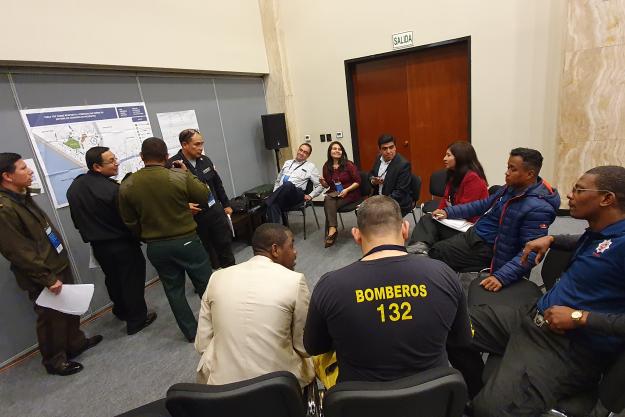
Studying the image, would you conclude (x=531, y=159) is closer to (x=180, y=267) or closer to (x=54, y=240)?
(x=180, y=267)

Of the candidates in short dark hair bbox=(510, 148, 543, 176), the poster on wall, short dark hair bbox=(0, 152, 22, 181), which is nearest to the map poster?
the poster on wall

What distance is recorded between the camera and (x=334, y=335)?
43.7 inches

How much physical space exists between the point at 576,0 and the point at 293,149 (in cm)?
383

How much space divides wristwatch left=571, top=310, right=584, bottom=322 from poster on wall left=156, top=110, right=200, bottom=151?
3.72 metres

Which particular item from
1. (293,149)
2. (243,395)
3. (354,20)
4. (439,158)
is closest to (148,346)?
(243,395)

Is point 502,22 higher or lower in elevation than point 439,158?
higher

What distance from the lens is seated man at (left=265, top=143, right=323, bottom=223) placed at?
13.5 ft

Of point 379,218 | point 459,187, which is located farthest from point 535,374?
point 459,187

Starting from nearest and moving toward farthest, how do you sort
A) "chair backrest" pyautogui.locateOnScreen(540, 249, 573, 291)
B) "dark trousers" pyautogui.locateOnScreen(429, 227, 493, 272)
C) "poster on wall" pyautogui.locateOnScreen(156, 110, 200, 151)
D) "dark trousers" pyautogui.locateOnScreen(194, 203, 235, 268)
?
"chair backrest" pyautogui.locateOnScreen(540, 249, 573, 291), "dark trousers" pyautogui.locateOnScreen(429, 227, 493, 272), "dark trousers" pyautogui.locateOnScreen(194, 203, 235, 268), "poster on wall" pyautogui.locateOnScreen(156, 110, 200, 151)

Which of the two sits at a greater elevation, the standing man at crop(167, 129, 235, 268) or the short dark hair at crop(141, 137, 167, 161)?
the short dark hair at crop(141, 137, 167, 161)

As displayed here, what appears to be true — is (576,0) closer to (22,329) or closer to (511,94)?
(511,94)

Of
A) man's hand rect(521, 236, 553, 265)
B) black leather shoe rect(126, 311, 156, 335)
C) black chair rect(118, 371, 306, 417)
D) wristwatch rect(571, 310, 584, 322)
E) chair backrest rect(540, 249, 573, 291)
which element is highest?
black chair rect(118, 371, 306, 417)

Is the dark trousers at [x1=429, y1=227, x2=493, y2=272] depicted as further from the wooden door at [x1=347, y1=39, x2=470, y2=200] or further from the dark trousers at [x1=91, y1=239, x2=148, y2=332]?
the wooden door at [x1=347, y1=39, x2=470, y2=200]

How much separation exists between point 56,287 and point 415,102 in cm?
455
